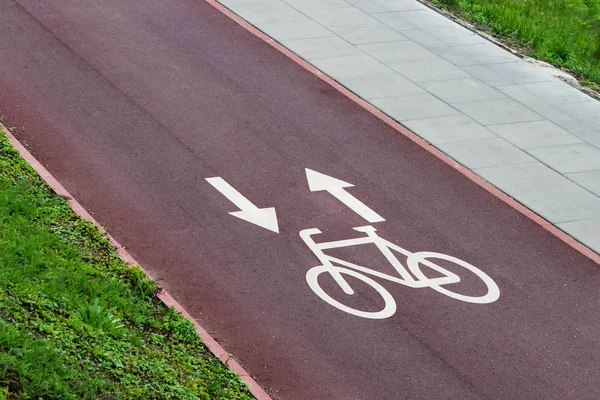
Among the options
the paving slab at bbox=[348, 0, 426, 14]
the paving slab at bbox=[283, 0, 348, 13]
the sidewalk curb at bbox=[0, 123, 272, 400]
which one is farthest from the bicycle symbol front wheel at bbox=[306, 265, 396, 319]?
the paving slab at bbox=[348, 0, 426, 14]

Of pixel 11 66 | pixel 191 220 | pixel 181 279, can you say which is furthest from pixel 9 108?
pixel 181 279

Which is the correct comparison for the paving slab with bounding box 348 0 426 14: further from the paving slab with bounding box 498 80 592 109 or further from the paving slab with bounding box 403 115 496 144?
the paving slab with bounding box 403 115 496 144

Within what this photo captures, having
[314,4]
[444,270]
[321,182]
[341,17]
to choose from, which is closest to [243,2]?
[314,4]

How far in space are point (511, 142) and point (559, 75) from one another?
3649 mm

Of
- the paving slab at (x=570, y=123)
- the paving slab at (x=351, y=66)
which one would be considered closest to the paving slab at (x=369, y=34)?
the paving slab at (x=351, y=66)

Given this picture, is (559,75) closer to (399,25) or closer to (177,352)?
(399,25)

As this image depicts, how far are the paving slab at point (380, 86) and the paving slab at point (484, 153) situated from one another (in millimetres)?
1952

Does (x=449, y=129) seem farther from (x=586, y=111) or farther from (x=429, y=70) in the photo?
(x=586, y=111)

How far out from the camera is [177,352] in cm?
973

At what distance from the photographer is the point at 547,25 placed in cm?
2120

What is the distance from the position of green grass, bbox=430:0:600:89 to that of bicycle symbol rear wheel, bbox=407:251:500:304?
25.4 ft

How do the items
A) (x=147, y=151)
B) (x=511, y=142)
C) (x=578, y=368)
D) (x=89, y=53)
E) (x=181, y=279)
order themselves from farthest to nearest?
(x=89, y=53) → (x=511, y=142) → (x=147, y=151) → (x=181, y=279) → (x=578, y=368)

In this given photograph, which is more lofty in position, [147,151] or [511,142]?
[511,142]

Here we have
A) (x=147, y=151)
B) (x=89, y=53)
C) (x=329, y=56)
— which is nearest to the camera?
(x=147, y=151)
